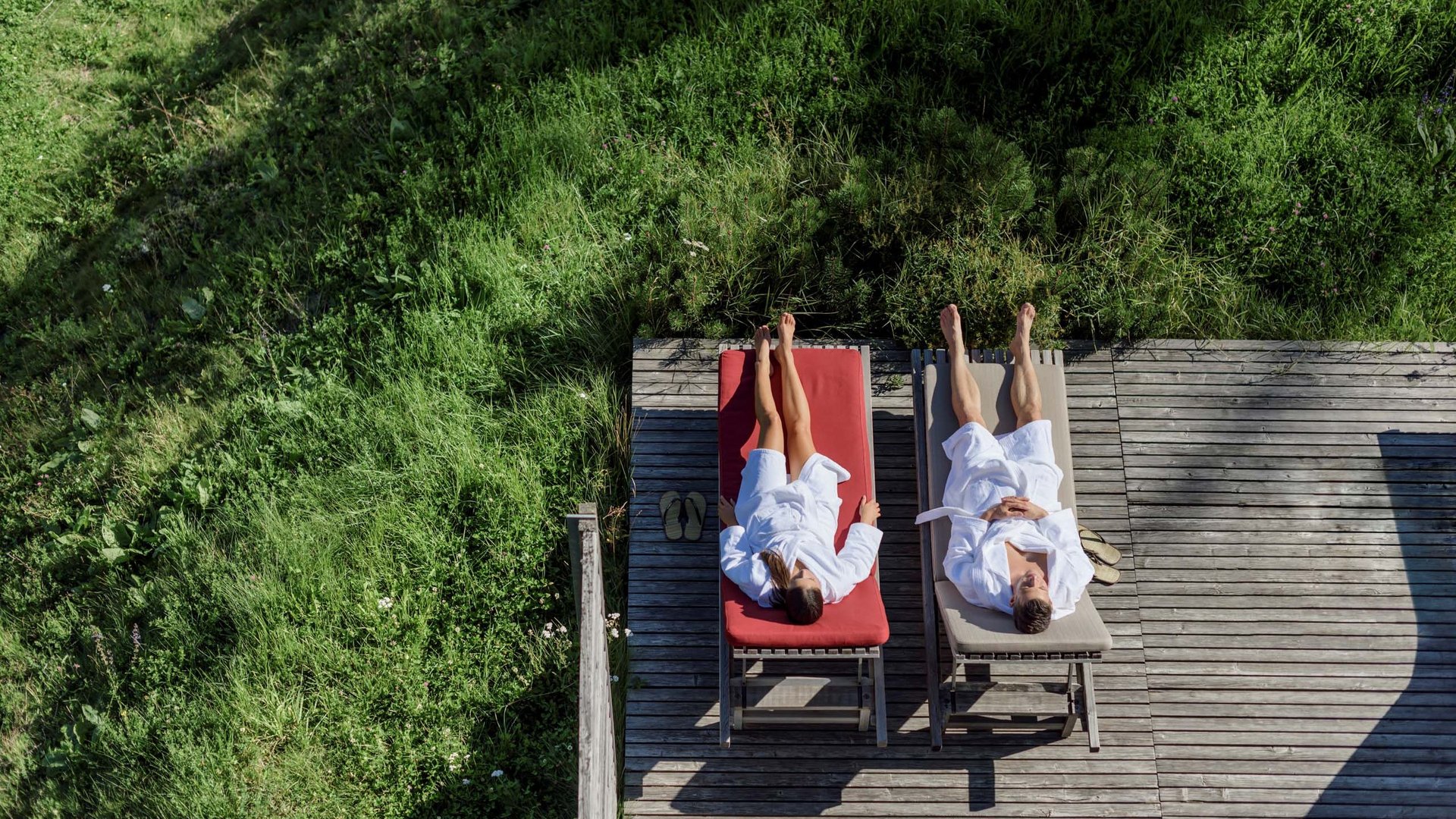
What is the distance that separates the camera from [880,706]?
17.3ft

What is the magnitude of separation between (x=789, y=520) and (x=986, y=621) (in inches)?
44.0

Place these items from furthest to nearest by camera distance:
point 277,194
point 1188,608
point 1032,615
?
1. point 277,194
2. point 1188,608
3. point 1032,615

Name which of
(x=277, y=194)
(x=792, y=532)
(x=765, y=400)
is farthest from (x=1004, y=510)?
(x=277, y=194)

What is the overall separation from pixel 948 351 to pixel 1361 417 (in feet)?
8.87

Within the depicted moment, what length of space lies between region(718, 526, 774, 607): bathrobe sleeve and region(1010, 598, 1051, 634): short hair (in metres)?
1.23

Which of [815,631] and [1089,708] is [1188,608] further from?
[815,631]

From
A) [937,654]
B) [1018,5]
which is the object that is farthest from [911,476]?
[1018,5]

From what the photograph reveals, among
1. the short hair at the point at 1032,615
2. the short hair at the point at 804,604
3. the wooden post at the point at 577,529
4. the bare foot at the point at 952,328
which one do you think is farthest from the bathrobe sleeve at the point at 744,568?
the bare foot at the point at 952,328

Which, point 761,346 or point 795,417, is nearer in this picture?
point 795,417

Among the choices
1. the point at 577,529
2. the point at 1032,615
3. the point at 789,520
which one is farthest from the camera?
the point at 789,520

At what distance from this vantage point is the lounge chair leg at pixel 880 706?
5191 millimetres

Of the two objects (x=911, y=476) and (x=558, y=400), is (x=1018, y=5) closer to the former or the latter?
(x=911, y=476)

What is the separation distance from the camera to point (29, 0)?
9672 millimetres

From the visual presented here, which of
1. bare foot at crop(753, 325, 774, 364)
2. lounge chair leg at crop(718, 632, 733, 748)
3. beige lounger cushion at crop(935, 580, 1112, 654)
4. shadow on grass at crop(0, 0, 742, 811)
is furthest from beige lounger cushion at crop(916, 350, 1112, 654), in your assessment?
shadow on grass at crop(0, 0, 742, 811)
